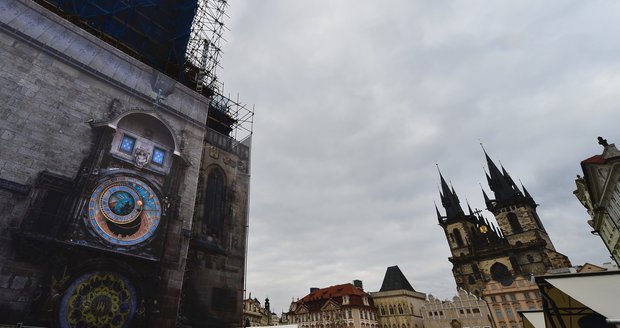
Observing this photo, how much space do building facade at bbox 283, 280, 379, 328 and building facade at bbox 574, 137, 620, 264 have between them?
33.9m

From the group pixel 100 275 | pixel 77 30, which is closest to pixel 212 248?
pixel 100 275

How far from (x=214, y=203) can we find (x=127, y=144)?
6078 mm

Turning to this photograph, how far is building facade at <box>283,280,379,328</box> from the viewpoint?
48031mm

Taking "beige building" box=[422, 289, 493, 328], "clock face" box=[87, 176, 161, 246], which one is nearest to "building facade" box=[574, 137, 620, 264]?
"clock face" box=[87, 176, 161, 246]

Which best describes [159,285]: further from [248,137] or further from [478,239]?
[478,239]

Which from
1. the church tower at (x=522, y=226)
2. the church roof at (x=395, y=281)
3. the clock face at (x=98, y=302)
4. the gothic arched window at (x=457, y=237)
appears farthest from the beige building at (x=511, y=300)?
the clock face at (x=98, y=302)

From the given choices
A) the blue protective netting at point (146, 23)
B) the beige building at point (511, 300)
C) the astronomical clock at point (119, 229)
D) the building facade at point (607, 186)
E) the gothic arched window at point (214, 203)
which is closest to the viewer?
the astronomical clock at point (119, 229)

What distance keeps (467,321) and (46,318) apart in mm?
52762

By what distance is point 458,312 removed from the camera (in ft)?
159

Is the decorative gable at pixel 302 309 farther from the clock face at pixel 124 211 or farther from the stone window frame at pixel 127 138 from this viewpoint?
the stone window frame at pixel 127 138

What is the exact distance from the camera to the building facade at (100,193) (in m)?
11.4

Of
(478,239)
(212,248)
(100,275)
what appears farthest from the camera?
(478,239)

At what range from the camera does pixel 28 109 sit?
41.6ft

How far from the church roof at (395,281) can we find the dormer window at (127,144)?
53.6 m
